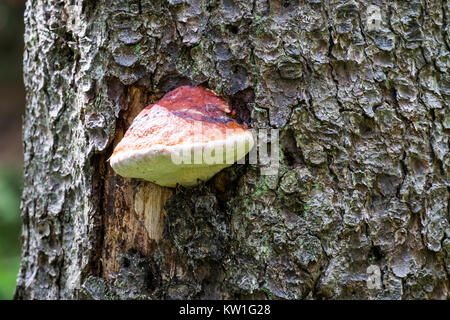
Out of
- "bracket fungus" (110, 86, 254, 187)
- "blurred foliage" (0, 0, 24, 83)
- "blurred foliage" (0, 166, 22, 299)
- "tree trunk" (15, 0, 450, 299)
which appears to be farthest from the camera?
"blurred foliage" (0, 0, 24, 83)

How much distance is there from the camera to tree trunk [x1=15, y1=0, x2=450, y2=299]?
1.94 m

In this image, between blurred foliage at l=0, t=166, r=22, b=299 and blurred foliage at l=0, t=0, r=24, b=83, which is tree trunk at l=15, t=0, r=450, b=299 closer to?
blurred foliage at l=0, t=166, r=22, b=299

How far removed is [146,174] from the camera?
182cm

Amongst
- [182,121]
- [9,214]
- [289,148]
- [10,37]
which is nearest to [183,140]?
[182,121]

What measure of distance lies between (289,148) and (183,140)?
559 mm

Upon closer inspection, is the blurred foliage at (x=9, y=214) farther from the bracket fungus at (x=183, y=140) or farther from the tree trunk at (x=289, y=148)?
the bracket fungus at (x=183, y=140)

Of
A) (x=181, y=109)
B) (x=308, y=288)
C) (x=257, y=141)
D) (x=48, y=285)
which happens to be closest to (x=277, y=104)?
(x=257, y=141)

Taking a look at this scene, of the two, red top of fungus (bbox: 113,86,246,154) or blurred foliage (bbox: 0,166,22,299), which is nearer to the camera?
red top of fungus (bbox: 113,86,246,154)

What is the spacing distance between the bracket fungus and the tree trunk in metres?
0.11

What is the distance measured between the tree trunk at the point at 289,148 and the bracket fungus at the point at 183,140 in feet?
0.36

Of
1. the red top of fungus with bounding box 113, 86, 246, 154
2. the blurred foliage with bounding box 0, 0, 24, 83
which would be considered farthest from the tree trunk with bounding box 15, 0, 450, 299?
the blurred foliage with bounding box 0, 0, 24, 83

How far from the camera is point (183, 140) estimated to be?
1661mm

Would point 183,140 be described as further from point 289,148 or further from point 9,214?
point 9,214
